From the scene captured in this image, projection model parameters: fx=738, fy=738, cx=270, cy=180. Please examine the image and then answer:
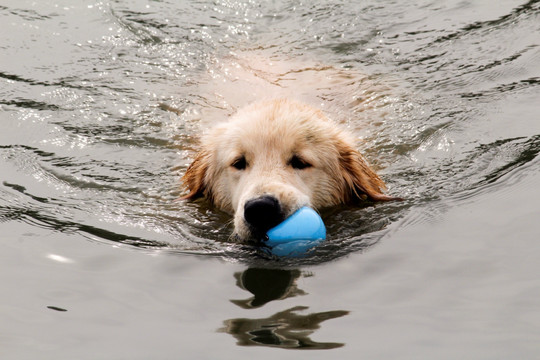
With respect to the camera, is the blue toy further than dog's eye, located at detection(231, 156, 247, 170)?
No

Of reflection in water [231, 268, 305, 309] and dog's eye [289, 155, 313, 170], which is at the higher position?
dog's eye [289, 155, 313, 170]

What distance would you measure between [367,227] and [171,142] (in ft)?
8.15

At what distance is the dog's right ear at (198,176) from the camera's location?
593 cm

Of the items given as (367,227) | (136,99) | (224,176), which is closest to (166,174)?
(224,176)

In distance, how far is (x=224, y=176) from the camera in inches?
224

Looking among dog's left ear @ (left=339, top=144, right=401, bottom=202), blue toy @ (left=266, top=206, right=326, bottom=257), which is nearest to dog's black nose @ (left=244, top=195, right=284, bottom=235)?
blue toy @ (left=266, top=206, right=326, bottom=257)

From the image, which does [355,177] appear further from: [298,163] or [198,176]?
[198,176]

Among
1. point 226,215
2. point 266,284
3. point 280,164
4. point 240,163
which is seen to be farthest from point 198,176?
point 266,284

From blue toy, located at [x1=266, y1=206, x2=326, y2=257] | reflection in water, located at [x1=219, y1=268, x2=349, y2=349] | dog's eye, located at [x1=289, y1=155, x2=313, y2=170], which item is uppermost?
dog's eye, located at [x1=289, y1=155, x2=313, y2=170]

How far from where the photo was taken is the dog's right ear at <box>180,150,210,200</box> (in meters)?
5.93

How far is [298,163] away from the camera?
5.42 m

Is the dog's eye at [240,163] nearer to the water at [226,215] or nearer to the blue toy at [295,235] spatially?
the water at [226,215]

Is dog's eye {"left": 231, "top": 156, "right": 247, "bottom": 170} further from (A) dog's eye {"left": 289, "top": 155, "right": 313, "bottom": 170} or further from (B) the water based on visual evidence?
(B) the water

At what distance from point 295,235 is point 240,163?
1.06 metres
